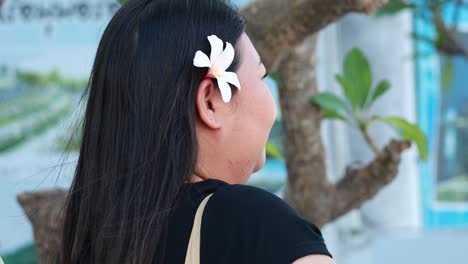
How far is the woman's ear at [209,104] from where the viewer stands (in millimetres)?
1106

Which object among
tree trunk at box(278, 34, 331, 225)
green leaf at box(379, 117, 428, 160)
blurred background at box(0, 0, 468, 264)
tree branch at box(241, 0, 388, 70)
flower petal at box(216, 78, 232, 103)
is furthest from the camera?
blurred background at box(0, 0, 468, 264)

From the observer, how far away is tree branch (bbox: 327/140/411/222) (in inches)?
76.5

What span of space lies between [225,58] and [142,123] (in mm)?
135

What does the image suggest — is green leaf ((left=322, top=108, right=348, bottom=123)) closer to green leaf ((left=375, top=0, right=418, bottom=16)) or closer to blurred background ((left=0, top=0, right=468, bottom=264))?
green leaf ((left=375, top=0, right=418, bottom=16))

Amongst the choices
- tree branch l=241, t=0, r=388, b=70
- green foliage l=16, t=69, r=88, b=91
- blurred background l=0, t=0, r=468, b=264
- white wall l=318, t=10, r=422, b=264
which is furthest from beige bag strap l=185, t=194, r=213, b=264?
white wall l=318, t=10, r=422, b=264

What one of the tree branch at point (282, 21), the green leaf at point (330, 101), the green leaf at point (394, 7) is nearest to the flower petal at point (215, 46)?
the tree branch at point (282, 21)

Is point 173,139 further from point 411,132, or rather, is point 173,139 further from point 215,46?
point 411,132

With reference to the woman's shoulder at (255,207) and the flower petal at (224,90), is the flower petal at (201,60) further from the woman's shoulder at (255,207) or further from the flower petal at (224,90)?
the woman's shoulder at (255,207)

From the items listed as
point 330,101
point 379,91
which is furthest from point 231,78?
point 379,91

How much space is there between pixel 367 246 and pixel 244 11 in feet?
8.77

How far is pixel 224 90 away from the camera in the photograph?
3.62 ft

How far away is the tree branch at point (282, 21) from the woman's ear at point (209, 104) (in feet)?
1.99

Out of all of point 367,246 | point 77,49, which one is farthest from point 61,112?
point 367,246

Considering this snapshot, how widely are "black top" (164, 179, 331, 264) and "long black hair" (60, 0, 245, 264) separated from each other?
56mm
